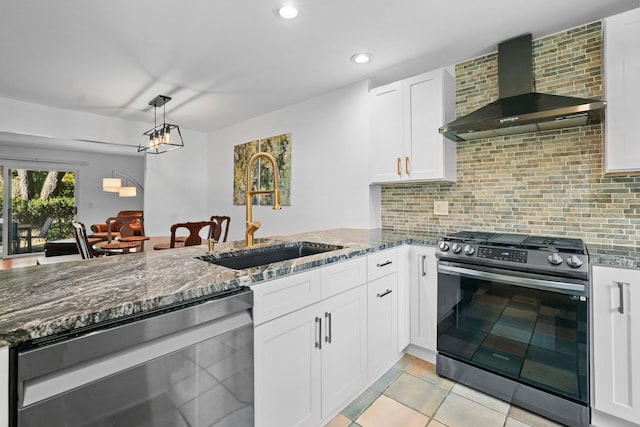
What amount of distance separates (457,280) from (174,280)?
1681 mm

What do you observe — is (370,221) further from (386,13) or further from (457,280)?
(386,13)

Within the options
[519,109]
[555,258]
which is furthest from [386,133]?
[555,258]

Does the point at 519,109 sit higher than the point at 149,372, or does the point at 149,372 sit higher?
the point at 519,109

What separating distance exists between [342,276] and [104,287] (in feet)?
3.52

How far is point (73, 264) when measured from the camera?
1.40 m

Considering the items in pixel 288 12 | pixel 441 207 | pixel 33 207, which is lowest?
pixel 441 207

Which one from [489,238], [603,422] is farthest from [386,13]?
[603,422]

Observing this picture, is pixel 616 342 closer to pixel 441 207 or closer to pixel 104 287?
pixel 441 207

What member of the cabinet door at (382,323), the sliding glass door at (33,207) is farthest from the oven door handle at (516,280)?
the sliding glass door at (33,207)

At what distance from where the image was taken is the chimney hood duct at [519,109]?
1.81 metres

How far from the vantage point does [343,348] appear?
167cm

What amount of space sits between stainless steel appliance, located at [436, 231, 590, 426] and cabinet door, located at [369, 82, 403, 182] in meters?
0.94

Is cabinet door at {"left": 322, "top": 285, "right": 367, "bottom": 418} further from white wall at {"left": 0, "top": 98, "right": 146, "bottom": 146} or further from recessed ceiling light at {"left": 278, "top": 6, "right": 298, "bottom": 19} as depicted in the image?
white wall at {"left": 0, "top": 98, "right": 146, "bottom": 146}

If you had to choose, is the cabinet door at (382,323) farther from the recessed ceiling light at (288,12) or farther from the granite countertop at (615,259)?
the recessed ceiling light at (288,12)
